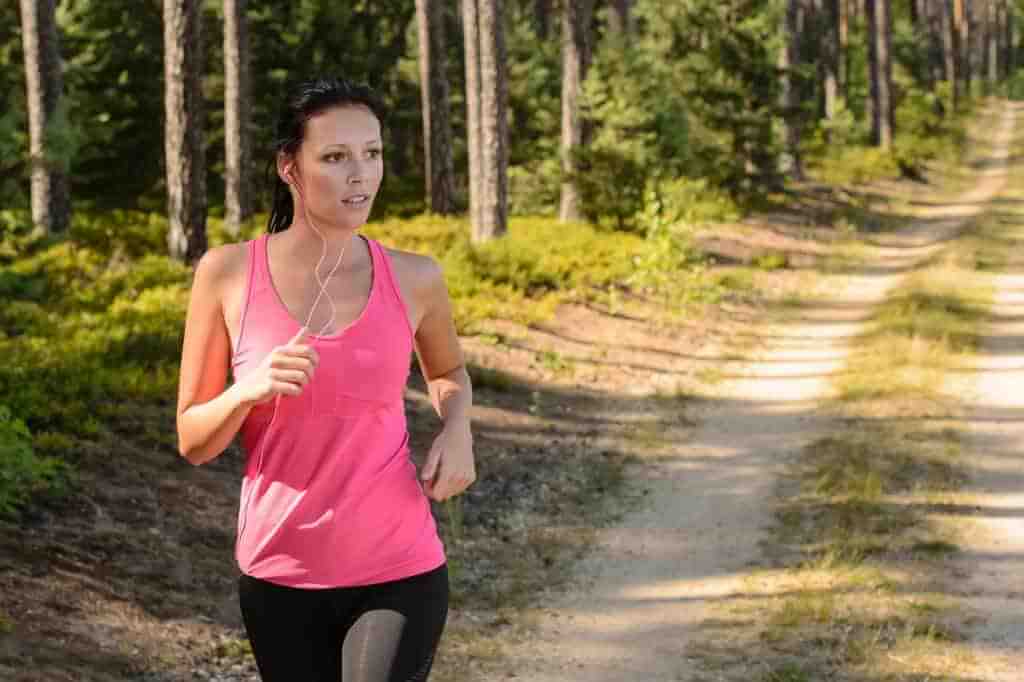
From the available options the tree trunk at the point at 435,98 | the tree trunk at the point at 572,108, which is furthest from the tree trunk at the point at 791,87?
the tree trunk at the point at 435,98

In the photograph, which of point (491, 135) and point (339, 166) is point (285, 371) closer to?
point (339, 166)

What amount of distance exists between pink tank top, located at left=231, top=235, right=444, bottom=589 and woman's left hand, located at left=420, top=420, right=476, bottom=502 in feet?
0.38

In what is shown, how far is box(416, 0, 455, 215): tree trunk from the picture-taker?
79.3ft

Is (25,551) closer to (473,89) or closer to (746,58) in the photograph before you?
(473,89)

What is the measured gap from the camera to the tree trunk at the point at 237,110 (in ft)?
69.6

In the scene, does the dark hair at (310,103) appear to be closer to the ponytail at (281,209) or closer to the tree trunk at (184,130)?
the ponytail at (281,209)

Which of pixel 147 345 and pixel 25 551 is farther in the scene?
pixel 147 345

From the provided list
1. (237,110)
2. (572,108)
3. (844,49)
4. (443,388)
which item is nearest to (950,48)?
(844,49)

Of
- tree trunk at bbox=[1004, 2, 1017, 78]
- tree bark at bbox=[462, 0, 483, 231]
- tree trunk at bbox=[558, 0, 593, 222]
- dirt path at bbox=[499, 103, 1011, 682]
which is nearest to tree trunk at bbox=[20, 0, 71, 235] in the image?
tree bark at bbox=[462, 0, 483, 231]

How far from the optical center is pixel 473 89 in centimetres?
2233

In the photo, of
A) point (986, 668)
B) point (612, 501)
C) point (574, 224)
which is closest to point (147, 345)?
point (612, 501)

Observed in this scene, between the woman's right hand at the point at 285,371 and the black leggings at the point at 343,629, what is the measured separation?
19.5 inches

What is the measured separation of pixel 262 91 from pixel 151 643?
69.9 feet

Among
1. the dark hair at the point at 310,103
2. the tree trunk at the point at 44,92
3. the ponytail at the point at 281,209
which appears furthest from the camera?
the tree trunk at the point at 44,92
